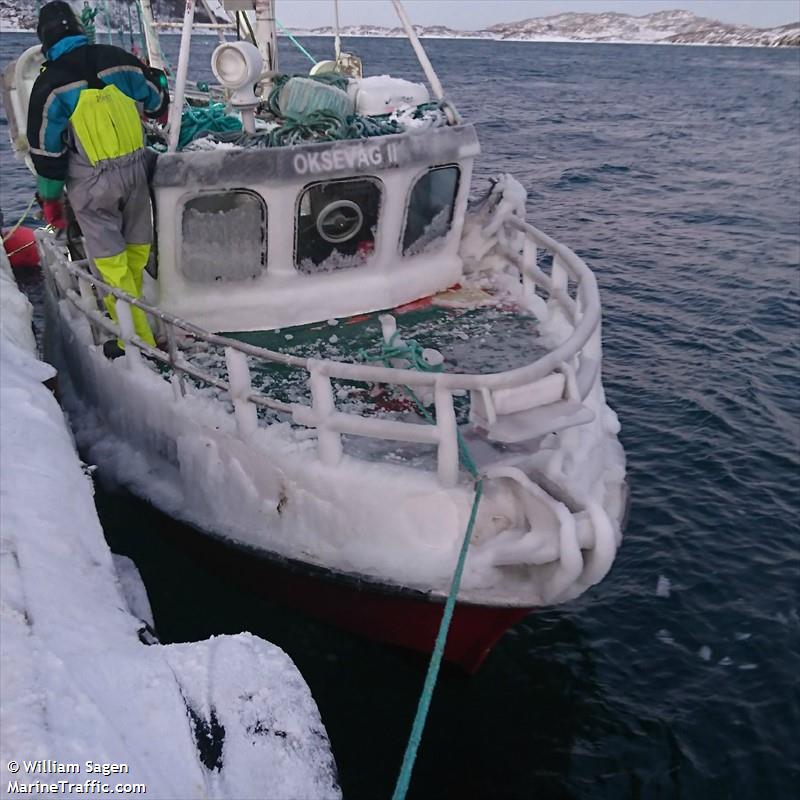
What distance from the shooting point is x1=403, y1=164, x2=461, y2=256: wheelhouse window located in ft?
22.7

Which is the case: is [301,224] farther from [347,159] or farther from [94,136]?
[94,136]

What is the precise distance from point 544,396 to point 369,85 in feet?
12.9

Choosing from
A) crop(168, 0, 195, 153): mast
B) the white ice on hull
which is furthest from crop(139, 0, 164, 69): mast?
the white ice on hull

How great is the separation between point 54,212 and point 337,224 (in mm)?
2381

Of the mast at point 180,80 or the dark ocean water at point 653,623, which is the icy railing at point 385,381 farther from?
the dark ocean water at point 653,623

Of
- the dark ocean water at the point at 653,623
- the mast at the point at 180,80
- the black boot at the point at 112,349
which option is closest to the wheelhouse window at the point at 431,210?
the mast at the point at 180,80

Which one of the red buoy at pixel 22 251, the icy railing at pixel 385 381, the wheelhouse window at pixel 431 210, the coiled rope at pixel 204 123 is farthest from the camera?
the red buoy at pixel 22 251

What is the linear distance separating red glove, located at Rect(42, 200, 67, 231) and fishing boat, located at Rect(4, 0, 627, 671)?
0.99 feet

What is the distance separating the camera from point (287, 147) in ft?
19.7

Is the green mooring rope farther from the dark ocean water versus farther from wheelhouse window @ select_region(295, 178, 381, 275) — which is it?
wheelhouse window @ select_region(295, 178, 381, 275)

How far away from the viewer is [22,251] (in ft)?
45.4

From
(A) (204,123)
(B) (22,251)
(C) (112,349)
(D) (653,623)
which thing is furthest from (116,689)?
(B) (22,251)

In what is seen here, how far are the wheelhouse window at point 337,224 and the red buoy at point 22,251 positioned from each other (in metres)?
9.22

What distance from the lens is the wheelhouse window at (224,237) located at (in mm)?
6172
